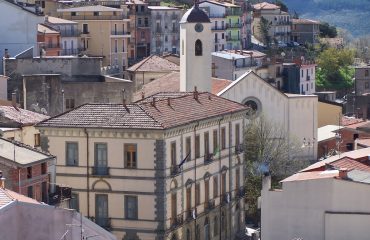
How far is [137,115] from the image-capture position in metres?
55.6

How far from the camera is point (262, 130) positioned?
77188mm

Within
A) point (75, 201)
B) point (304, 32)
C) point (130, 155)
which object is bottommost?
point (304, 32)

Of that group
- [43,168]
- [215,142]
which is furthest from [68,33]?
[43,168]

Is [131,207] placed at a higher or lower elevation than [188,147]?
lower

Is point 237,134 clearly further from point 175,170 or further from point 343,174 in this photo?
point 343,174

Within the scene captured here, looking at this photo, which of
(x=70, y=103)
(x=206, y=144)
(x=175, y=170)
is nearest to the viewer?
(x=175, y=170)

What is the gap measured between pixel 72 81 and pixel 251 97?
1405 cm

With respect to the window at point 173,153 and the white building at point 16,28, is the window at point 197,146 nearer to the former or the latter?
the window at point 173,153

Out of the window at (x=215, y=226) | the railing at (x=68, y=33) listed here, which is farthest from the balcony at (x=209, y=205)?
the railing at (x=68, y=33)

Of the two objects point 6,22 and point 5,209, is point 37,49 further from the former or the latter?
point 5,209

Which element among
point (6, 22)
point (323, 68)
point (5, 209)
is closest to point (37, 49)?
point (6, 22)

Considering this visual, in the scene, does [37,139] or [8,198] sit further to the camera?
[37,139]

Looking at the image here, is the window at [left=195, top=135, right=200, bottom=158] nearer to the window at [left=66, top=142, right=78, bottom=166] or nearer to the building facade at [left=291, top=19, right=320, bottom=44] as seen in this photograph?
the window at [left=66, top=142, right=78, bottom=166]

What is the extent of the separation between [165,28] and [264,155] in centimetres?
A: 5878
